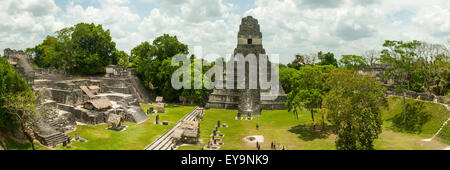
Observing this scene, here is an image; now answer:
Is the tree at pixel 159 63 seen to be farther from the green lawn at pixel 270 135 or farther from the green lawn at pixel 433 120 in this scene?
the green lawn at pixel 433 120

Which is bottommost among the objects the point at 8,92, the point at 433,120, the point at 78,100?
the point at 433,120

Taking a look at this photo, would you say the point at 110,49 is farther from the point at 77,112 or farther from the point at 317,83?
the point at 317,83

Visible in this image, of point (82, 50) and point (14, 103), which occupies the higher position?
point (82, 50)

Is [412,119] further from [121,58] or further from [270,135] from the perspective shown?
[121,58]

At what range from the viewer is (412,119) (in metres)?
32.1

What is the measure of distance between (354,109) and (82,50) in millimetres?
57798

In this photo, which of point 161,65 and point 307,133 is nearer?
point 307,133

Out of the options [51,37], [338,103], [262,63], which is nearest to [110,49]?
[51,37]

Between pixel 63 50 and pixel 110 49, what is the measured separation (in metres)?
9.83

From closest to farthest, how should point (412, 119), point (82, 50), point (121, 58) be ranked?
point (412, 119) → point (82, 50) → point (121, 58)

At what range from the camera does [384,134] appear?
29984 mm

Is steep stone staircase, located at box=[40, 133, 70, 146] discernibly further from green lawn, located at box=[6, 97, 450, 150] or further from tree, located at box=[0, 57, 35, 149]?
tree, located at box=[0, 57, 35, 149]

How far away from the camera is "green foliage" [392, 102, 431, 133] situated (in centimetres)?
3049

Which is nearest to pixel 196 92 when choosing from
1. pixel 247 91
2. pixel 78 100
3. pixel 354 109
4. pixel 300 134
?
pixel 247 91
